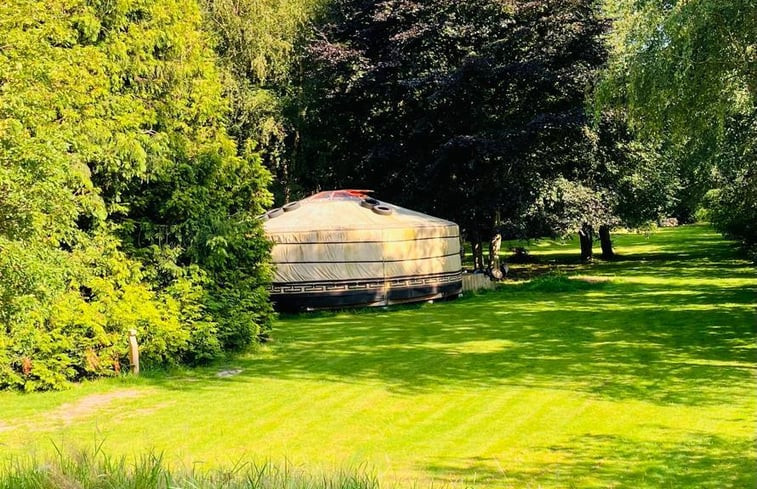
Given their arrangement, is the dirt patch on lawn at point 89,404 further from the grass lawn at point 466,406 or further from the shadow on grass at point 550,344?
the shadow on grass at point 550,344

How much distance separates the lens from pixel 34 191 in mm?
6543

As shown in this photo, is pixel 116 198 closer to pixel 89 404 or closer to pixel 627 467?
pixel 89 404

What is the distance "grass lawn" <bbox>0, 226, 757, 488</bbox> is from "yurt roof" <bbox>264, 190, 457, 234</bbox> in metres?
3.28

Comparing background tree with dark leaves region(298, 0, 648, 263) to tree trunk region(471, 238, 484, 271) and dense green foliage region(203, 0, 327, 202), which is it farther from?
dense green foliage region(203, 0, 327, 202)

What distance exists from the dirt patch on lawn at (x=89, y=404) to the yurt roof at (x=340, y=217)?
7.39m

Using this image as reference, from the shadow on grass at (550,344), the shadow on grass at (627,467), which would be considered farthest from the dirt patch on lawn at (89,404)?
the shadow on grass at (627,467)

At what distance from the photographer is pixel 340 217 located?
52.0ft

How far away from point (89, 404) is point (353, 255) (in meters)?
8.21

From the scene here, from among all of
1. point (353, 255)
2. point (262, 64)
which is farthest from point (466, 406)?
point (262, 64)

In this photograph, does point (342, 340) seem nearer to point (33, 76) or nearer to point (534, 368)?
point (534, 368)

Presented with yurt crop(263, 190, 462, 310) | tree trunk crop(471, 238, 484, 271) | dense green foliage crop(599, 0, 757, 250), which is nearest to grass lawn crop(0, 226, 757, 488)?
yurt crop(263, 190, 462, 310)

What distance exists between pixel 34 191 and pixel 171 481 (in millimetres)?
4571

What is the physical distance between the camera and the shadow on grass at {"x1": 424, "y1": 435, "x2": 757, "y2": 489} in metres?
4.89

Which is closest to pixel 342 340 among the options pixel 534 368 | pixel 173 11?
pixel 534 368
